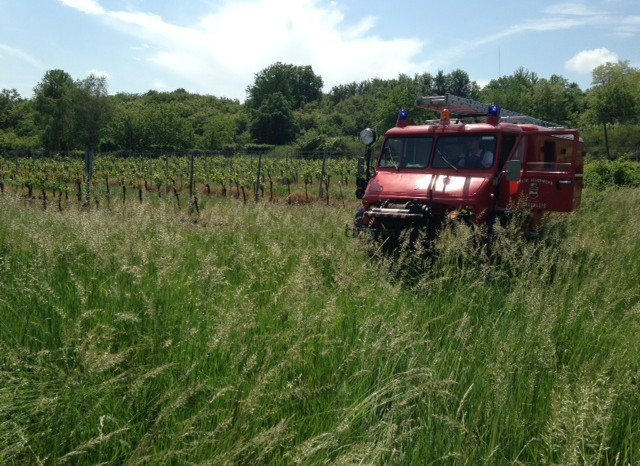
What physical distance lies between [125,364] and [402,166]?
5.81 m

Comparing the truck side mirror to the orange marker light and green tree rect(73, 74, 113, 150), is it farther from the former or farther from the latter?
green tree rect(73, 74, 113, 150)

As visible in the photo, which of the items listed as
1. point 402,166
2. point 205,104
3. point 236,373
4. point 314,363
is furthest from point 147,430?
point 205,104

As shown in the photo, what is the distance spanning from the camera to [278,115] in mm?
82625

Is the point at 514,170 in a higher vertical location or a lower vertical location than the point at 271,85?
lower

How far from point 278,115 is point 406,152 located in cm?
7656

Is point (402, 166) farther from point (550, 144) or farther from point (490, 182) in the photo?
point (550, 144)

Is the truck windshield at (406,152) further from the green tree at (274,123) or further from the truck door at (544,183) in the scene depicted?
the green tree at (274,123)

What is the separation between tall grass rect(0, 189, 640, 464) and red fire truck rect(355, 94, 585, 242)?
2.39 m

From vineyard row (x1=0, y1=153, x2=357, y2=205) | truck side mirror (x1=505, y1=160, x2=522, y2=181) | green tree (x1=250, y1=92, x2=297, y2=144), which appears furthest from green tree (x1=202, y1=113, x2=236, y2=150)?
truck side mirror (x1=505, y1=160, x2=522, y2=181)

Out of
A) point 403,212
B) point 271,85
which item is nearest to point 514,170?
point 403,212

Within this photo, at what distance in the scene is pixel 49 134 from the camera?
66.9 m

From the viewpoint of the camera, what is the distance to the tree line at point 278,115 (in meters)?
42.0

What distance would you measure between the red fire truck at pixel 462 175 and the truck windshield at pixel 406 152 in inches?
0.6

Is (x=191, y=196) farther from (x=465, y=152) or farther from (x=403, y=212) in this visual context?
(x=403, y=212)
